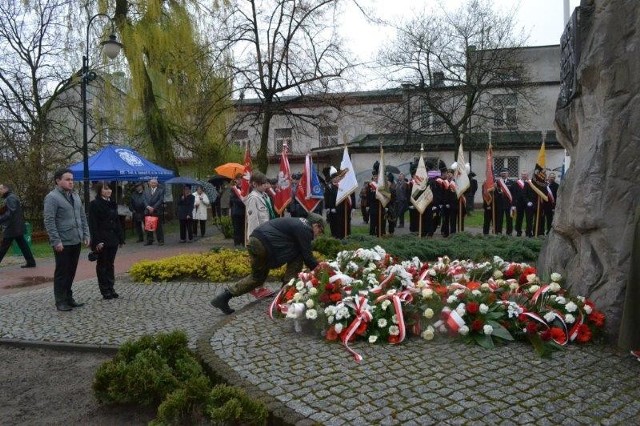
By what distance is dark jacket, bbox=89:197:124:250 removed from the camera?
342 inches

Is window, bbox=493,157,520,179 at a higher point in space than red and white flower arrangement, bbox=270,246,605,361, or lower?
higher

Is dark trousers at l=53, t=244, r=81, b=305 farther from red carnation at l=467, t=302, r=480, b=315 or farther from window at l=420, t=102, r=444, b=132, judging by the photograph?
window at l=420, t=102, r=444, b=132

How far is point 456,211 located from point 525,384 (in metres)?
13.8

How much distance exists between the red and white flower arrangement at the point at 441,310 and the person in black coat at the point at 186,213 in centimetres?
1242

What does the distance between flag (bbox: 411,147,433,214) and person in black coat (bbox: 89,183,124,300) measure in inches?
376

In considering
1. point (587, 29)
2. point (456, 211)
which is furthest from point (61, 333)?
point (456, 211)

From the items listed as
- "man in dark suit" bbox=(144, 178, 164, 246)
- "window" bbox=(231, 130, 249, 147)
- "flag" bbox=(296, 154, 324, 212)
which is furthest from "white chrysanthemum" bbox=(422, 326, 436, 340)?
"man in dark suit" bbox=(144, 178, 164, 246)

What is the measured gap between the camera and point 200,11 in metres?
22.6

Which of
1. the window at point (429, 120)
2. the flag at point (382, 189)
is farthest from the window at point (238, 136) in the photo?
the window at point (429, 120)

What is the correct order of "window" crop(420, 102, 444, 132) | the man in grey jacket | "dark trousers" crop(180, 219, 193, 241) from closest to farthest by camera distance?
the man in grey jacket, "dark trousers" crop(180, 219, 193, 241), "window" crop(420, 102, 444, 132)

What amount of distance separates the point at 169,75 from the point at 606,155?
19.5m

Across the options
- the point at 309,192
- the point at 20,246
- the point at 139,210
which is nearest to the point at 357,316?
the point at 309,192

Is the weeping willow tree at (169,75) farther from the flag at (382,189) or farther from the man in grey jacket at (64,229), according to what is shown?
the man in grey jacket at (64,229)

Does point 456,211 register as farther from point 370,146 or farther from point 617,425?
point 370,146
